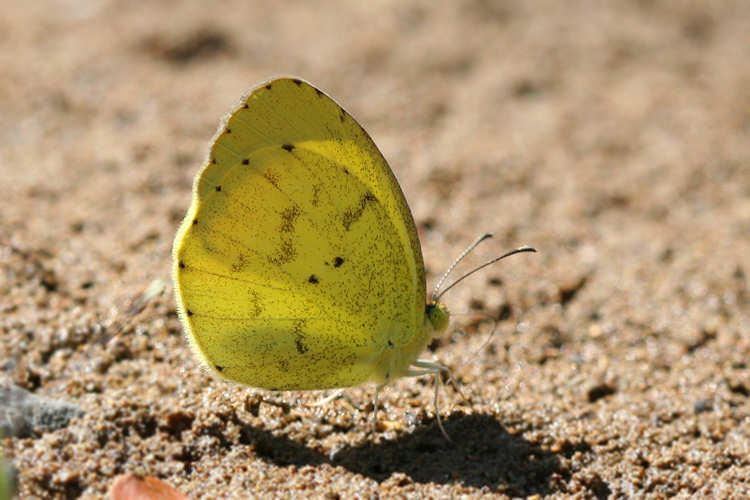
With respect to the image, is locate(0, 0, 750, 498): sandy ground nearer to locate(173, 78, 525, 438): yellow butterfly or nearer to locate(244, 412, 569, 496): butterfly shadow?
locate(244, 412, 569, 496): butterfly shadow

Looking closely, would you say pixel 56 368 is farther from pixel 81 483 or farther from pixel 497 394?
pixel 497 394

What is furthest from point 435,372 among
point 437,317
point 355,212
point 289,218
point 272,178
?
point 272,178

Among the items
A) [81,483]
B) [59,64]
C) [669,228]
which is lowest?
[81,483]

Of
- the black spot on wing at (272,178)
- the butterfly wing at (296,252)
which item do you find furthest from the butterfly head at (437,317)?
the black spot on wing at (272,178)

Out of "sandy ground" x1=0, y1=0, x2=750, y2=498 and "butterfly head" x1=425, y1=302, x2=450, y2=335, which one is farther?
"butterfly head" x1=425, y1=302, x2=450, y2=335

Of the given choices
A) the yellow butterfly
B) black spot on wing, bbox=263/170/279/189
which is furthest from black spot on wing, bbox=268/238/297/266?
black spot on wing, bbox=263/170/279/189

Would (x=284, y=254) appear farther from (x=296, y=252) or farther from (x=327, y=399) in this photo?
(x=327, y=399)

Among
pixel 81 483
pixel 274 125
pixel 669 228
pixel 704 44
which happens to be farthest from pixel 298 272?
pixel 704 44

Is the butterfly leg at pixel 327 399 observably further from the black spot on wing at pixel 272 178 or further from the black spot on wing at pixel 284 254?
the black spot on wing at pixel 272 178
